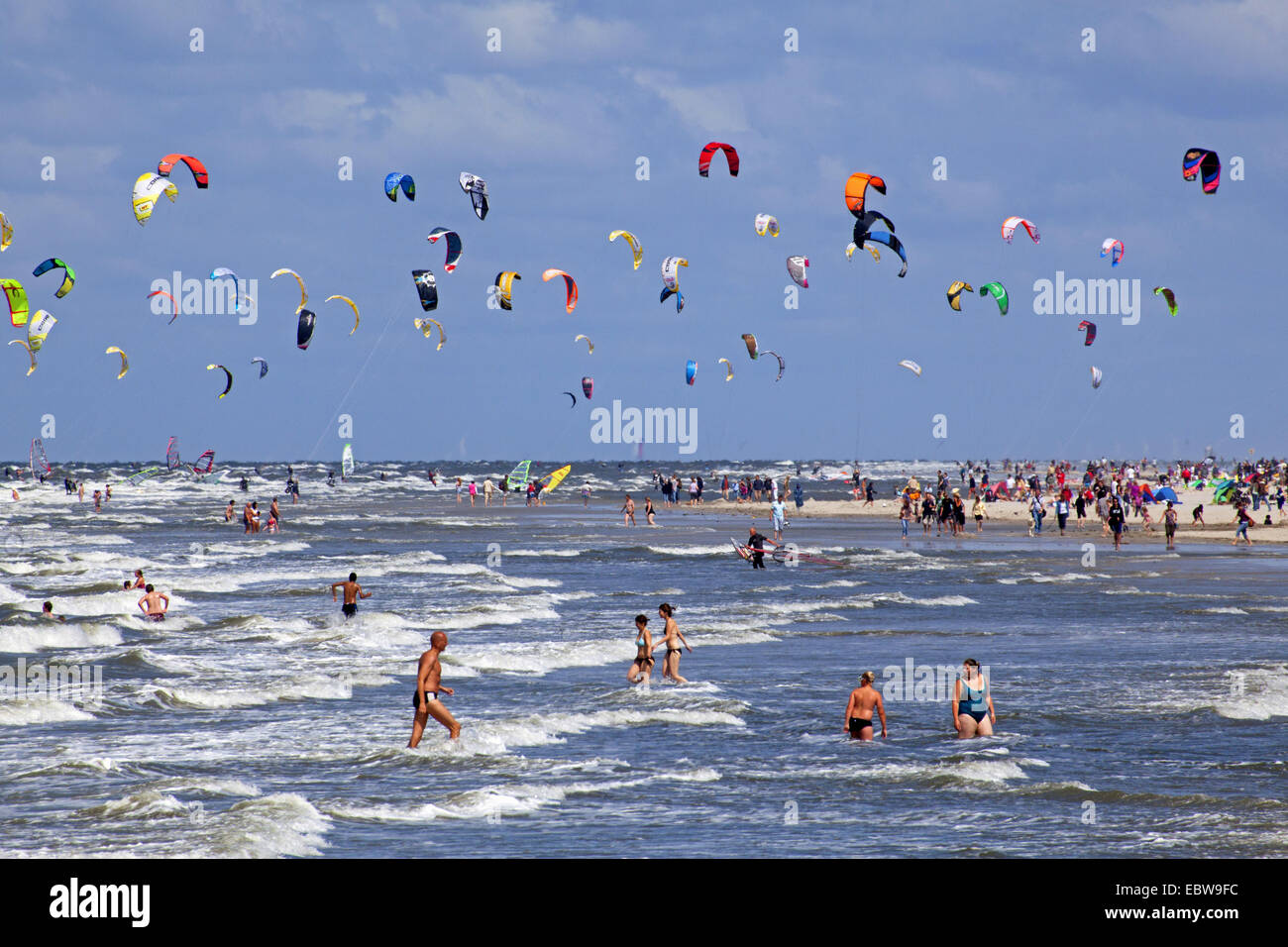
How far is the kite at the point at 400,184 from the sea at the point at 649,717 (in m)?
11.2

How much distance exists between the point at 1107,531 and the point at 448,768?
37.6 meters

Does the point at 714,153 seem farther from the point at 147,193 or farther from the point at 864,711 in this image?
the point at 864,711

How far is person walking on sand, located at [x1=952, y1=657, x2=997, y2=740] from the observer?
13.4 m

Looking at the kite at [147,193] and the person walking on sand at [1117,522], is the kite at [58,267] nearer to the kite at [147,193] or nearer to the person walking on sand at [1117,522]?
the kite at [147,193]

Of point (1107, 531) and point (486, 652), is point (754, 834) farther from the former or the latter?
point (1107, 531)

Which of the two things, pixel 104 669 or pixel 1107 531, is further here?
pixel 1107 531

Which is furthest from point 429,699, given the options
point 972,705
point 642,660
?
point 972,705

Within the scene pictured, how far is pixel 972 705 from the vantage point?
1341cm

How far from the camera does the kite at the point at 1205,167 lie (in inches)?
1448

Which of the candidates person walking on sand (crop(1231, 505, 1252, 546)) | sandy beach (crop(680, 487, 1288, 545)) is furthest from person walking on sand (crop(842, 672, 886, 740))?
sandy beach (crop(680, 487, 1288, 545))

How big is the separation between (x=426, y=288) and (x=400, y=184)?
3.51 metres
